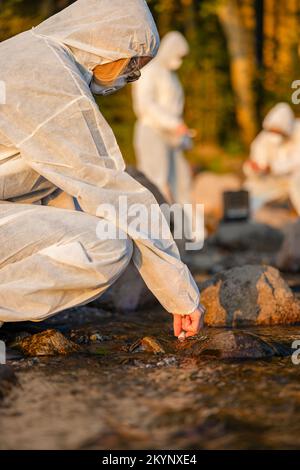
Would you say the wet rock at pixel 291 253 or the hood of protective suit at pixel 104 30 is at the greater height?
the hood of protective suit at pixel 104 30

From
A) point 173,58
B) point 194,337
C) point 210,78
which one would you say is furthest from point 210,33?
point 194,337

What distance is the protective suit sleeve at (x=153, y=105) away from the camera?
12.8 m

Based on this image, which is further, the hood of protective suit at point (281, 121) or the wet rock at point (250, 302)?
the hood of protective suit at point (281, 121)

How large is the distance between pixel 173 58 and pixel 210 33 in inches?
279

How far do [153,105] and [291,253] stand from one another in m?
4.39

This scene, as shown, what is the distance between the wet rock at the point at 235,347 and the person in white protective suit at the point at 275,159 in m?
9.20

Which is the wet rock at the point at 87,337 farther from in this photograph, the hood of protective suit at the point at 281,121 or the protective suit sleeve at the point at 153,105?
the hood of protective suit at the point at 281,121

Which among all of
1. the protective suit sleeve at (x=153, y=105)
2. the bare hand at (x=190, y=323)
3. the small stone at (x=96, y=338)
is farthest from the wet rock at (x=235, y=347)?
the protective suit sleeve at (x=153, y=105)

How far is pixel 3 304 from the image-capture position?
4691 mm

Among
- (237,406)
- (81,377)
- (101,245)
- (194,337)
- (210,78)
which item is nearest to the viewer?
(237,406)

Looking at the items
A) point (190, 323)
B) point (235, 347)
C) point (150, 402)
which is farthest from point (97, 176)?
point (150, 402)

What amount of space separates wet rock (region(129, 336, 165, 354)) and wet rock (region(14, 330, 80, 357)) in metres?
0.28

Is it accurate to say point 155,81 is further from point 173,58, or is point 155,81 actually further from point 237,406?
point 237,406

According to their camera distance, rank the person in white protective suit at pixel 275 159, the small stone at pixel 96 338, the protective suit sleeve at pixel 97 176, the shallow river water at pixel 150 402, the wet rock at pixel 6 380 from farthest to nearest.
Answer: the person in white protective suit at pixel 275 159 < the small stone at pixel 96 338 < the protective suit sleeve at pixel 97 176 < the wet rock at pixel 6 380 < the shallow river water at pixel 150 402
